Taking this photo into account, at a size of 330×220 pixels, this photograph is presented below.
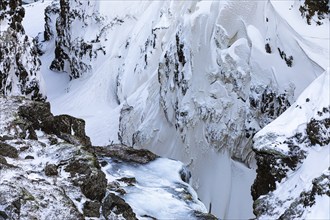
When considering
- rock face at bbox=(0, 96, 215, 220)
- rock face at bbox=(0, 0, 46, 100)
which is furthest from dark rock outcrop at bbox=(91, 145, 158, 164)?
rock face at bbox=(0, 0, 46, 100)

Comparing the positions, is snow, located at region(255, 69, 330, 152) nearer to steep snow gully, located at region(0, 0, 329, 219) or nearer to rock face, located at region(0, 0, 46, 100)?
steep snow gully, located at region(0, 0, 329, 219)

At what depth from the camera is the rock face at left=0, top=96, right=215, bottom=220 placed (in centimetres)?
1155

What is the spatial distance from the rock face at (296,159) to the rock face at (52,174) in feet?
6.75

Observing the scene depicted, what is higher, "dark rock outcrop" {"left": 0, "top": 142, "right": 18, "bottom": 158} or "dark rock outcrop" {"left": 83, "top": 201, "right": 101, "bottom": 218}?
"dark rock outcrop" {"left": 0, "top": 142, "right": 18, "bottom": 158}

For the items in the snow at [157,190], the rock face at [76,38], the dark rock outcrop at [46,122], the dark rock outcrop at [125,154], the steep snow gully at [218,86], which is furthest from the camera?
the rock face at [76,38]

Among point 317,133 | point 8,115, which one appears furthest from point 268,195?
point 8,115

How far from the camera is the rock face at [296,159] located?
12055 millimetres

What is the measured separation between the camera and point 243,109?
22.9 metres

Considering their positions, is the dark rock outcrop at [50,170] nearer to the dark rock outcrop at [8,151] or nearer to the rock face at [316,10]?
the dark rock outcrop at [8,151]

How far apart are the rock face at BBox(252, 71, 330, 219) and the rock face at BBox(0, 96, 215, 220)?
206 centimetres

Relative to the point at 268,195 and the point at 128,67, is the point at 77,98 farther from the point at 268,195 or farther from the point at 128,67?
the point at 268,195

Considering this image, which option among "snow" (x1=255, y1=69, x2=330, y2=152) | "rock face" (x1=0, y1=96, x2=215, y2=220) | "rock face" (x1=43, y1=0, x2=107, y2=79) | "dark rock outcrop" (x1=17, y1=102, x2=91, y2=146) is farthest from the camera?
"rock face" (x1=43, y1=0, x2=107, y2=79)

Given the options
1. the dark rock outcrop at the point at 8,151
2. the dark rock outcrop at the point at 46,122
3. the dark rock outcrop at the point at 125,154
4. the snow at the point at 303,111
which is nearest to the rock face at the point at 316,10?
the dark rock outcrop at the point at 125,154

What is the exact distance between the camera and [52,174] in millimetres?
12922
